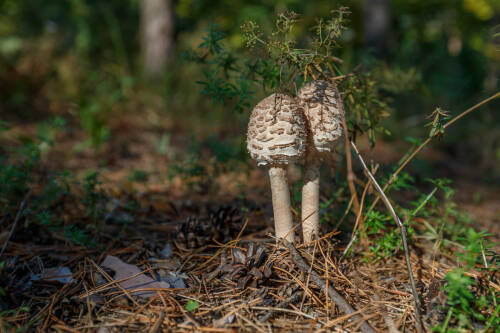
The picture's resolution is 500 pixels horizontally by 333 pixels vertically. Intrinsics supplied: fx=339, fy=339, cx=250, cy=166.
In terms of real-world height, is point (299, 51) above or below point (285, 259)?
above

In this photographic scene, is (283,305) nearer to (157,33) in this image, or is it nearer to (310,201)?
(310,201)

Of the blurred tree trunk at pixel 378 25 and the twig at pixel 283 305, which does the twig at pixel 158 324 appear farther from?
the blurred tree trunk at pixel 378 25

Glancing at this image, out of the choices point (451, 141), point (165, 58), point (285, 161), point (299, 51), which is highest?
point (165, 58)

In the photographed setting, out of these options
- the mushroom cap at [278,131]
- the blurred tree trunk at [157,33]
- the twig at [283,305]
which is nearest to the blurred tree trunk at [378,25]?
the blurred tree trunk at [157,33]

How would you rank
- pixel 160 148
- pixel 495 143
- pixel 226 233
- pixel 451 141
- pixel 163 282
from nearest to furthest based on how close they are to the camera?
pixel 163 282
pixel 226 233
pixel 160 148
pixel 495 143
pixel 451 141

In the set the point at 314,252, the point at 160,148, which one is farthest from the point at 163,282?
the point at 160,148

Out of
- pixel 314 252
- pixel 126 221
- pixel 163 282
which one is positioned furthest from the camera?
pixel 126 221

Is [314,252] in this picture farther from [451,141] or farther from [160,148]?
[451,141]

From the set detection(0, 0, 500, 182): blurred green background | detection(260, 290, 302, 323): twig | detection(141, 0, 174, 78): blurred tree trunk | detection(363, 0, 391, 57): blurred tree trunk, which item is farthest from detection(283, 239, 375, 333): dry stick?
detection(141, 0, 174, 78): blurred tree trunk
